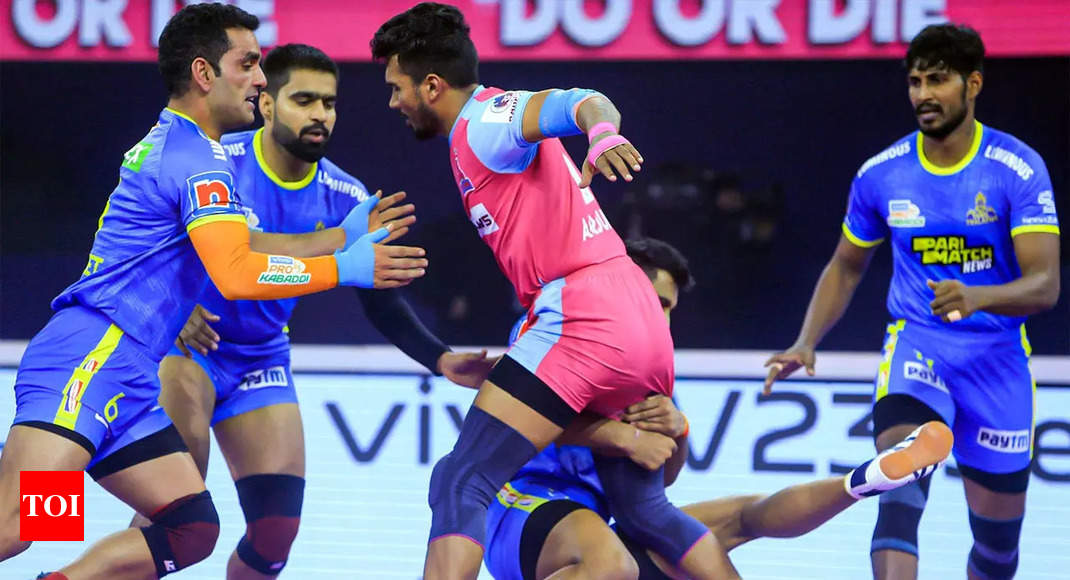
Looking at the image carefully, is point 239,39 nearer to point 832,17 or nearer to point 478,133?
point 478,133

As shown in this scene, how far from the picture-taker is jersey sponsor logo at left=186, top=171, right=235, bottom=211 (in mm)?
3143

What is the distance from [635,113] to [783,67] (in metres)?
0.87

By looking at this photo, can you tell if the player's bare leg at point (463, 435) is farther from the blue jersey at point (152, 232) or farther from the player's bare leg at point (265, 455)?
the player's bare leg at point (265, 455)

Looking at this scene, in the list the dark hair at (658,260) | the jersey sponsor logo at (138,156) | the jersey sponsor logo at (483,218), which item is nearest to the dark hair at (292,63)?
the jersey sponsor logo at (138,156)

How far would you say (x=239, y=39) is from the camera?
11.3 feet

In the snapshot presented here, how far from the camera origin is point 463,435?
3.13 m

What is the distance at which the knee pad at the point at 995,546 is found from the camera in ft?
13.4

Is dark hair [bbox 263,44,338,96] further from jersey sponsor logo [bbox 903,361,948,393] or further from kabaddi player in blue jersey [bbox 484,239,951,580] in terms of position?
jersey sponsor logo [bbox 903,361,948,393]

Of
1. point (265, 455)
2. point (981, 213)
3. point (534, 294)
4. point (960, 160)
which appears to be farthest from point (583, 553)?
point (960, 160)

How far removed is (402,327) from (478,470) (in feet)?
3.71

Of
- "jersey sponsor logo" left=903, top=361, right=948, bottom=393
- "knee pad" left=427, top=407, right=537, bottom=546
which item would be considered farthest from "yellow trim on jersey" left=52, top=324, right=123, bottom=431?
"jersey sponsor logo" left=903, top=361, right=948, bottom=393

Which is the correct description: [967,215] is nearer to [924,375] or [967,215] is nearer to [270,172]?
[924,375]

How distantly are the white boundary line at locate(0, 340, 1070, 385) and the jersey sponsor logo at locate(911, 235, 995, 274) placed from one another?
155 centimetres

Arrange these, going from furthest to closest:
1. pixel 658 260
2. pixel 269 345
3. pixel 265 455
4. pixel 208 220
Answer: pixel 269 345 < pixel 265 455 < pixel 658 260 < pixel 208 220
